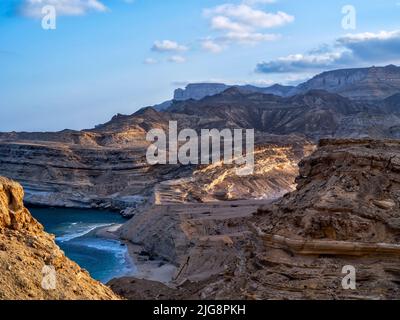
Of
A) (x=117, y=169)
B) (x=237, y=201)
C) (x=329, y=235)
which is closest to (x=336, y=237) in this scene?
(x=329, y=235)

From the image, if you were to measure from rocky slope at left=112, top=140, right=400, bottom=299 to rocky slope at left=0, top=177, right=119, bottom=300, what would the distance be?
545cm

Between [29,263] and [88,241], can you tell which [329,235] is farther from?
[88,241]

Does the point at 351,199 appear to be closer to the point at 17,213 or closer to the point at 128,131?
the point at 17,213

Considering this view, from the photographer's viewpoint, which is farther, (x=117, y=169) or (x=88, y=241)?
(x=117, y=169)

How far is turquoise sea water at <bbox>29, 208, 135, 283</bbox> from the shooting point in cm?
4206

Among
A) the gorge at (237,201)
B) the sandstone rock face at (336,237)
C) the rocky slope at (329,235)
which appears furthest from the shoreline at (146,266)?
the sandstone rock face at (336,237)

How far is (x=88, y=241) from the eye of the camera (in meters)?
52.7

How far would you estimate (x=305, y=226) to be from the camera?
67.5ft

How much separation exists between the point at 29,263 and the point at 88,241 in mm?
37795

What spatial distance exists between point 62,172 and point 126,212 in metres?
15.5

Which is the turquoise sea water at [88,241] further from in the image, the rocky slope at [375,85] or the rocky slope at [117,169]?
the rocky slope at [375,85]

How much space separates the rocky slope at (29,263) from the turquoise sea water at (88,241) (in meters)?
21.5
